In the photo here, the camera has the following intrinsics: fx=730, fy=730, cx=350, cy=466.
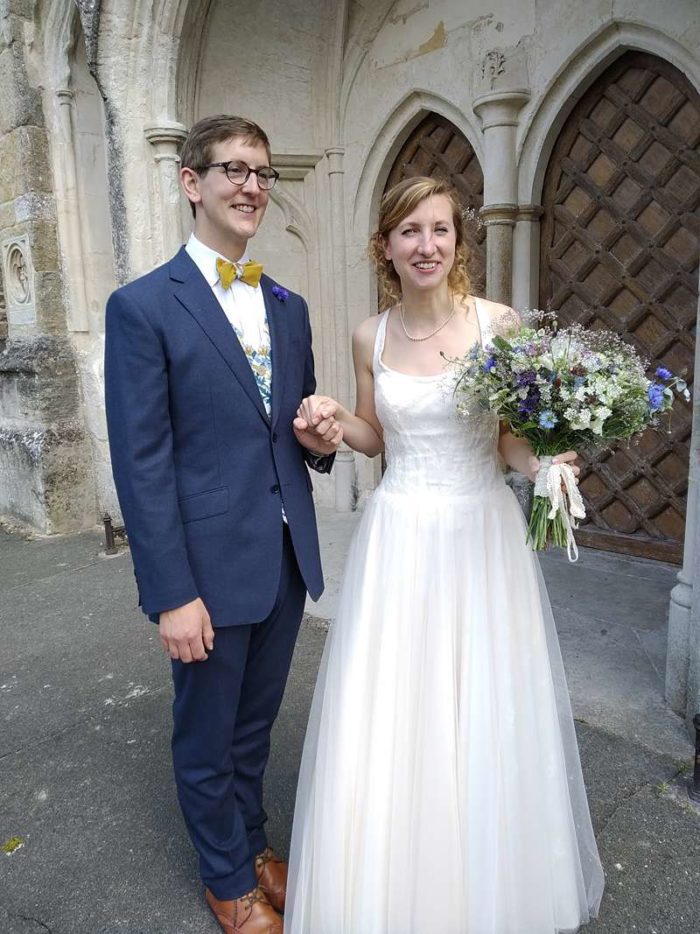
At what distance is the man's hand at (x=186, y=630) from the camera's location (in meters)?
1.72

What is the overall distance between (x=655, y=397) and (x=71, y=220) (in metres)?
5.47

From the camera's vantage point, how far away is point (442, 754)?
5.78 ft

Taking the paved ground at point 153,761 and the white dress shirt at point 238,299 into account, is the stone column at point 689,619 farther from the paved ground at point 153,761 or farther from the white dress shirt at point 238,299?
the white dress shirt at point 238,299

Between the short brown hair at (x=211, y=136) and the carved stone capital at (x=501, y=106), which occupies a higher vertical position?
the carved stone capital at (x=501, y=106)

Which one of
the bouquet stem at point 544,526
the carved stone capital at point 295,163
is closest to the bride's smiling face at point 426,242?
the bouquet stem at point 544,526

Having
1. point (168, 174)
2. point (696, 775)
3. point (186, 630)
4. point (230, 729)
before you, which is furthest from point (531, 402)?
point (168, 174)

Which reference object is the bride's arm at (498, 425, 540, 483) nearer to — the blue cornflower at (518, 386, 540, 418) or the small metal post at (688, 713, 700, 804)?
the blue cornflower at (518, 386, 540, 418)

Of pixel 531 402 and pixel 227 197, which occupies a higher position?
pixel 227 197

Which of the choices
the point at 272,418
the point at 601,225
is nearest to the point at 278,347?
the point at 272,418

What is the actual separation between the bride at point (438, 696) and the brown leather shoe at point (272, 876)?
0.83 feet

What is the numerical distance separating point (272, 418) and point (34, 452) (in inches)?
182

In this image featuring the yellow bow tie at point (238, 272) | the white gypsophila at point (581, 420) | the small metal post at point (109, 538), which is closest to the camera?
the white gypsophila at point (581, 420)

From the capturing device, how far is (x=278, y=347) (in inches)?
76.2

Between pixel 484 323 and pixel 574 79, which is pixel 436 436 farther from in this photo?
pixel 574 79
